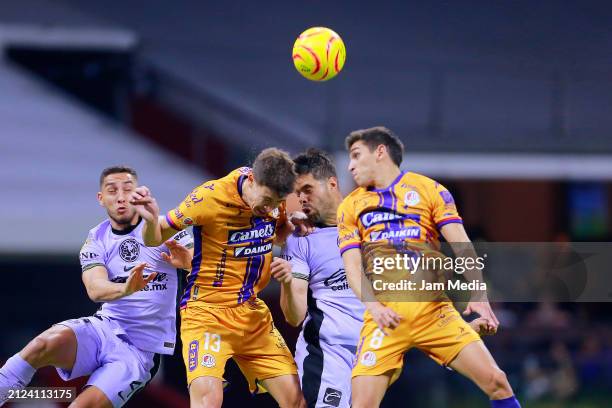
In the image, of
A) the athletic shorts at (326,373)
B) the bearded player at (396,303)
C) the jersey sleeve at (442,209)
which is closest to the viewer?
the bearded player at (396,303)

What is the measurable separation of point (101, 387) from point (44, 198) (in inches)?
279

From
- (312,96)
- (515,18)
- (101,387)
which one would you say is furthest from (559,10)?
(101,387)

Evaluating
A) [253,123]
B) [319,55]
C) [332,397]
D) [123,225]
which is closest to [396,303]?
[332,397]

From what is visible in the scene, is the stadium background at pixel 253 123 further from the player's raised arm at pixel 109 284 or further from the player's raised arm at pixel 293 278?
the player's raised arm at pixel 293 278

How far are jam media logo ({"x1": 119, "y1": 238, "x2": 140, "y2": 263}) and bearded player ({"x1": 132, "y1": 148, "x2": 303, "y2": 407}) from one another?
57 cm

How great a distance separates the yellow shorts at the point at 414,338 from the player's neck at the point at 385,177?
71 cm

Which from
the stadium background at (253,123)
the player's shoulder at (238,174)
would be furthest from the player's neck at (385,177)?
the stadium background at (253,123)

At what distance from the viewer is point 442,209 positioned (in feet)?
18.8

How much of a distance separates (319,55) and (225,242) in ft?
5.70

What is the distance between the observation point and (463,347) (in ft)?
18.1

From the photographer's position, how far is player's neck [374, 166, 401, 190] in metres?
5.86

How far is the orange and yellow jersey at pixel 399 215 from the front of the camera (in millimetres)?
5734

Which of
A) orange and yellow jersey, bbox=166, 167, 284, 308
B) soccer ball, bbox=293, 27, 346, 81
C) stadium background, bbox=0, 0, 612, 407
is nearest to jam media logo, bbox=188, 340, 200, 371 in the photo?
orange and yellow jersey, bbox=166, 167, 284, 308

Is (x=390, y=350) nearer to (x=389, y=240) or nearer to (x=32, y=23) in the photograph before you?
(x=389, y=240)
